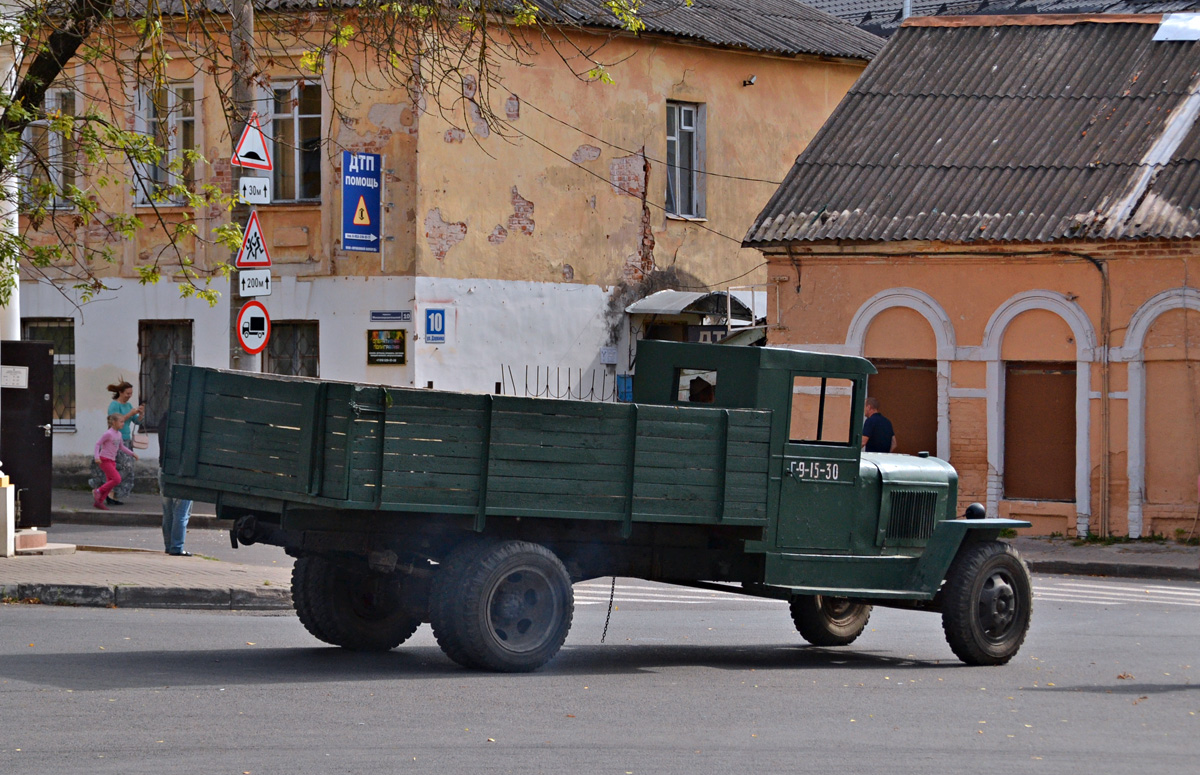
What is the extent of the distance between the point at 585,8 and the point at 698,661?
1699cm

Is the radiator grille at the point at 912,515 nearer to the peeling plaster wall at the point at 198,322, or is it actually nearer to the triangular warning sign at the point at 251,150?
the triangular warning sign at the point at 251,150

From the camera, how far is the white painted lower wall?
24.7m

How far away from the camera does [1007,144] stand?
23.5 meters

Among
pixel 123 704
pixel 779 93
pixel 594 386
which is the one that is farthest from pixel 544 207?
pixel 123 704

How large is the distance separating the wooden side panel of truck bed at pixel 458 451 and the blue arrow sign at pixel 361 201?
47.6 feet

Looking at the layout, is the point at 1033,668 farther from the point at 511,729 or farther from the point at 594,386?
the point at 594,386

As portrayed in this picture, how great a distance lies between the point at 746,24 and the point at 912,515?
64.8ft

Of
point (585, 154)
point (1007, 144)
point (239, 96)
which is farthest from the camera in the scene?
point (585, 154)

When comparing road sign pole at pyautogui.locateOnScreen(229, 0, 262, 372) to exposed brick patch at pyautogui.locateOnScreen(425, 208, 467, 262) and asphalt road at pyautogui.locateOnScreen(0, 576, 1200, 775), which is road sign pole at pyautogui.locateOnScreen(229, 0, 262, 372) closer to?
asphalt road at pyautogui.locateOnScreen(0, 576, 1200, 775)

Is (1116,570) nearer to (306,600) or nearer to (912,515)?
(912,515)

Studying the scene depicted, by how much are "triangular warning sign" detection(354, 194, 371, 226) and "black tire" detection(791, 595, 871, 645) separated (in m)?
14.0

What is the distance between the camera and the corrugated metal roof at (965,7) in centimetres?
3369

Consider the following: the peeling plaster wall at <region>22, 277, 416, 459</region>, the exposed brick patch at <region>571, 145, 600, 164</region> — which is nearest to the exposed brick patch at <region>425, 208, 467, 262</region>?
the peeling plaster wall at <region>22, 277, 416, 459</region>

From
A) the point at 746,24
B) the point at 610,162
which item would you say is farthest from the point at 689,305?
the point at 746,24
